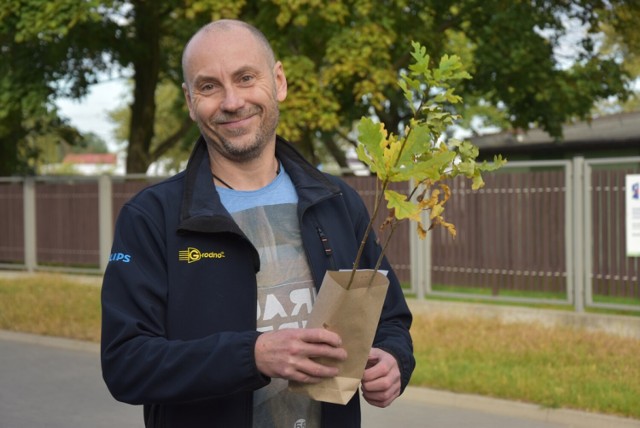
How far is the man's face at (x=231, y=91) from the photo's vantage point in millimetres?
2533

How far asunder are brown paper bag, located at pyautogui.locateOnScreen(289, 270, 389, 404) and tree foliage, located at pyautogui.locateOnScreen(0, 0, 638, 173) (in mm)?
15854

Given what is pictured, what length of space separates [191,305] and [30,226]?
2051 centimetres

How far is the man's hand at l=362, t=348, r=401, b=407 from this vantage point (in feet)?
7.79

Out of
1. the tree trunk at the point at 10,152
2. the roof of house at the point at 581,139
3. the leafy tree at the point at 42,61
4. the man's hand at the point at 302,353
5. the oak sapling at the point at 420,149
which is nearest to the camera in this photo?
the oak sapling at the point at 420,149

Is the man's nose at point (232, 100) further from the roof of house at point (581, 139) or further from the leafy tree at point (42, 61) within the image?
the roof of house at point (581, 139)

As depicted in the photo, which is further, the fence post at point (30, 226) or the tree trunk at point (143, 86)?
the tree trunk at point (143, 86)

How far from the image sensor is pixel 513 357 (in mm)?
10164

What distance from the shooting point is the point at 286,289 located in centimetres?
256

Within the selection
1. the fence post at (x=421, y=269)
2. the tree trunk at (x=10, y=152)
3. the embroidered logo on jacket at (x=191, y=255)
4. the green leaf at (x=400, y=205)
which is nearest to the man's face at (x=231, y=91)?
the embroidered logo on jacket at (x=191, y=255)

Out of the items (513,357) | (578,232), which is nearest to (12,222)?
(578,232)

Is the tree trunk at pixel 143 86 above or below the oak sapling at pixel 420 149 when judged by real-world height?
above

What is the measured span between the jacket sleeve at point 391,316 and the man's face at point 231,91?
335 millimetres

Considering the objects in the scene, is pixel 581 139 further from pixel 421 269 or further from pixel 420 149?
pixel 420 149

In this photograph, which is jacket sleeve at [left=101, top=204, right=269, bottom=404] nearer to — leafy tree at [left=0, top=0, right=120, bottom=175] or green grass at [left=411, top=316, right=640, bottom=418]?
green grass at [left=411, top=316, right=640, bottom=418]
